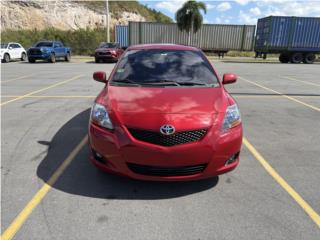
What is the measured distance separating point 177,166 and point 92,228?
1053 millimetres

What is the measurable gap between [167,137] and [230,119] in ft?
2.80

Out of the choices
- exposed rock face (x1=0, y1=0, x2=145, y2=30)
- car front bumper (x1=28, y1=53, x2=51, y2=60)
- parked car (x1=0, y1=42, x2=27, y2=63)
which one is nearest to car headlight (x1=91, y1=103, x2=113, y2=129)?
car front bumper (x1=28, y1=53, x2=51, y2=60)

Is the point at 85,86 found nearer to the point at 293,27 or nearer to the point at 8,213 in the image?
the point at 8,213

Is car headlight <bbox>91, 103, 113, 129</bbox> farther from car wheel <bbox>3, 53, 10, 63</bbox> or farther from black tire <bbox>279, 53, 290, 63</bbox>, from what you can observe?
black tire <bbox>279, 53, 290, 63</bbox>

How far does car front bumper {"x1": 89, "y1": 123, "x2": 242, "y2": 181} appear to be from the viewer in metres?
3.16

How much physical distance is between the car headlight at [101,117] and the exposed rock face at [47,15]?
168 ft

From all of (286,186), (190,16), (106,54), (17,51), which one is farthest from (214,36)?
(286,186)

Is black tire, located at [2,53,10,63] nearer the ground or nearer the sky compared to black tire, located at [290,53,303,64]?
nearer the ground

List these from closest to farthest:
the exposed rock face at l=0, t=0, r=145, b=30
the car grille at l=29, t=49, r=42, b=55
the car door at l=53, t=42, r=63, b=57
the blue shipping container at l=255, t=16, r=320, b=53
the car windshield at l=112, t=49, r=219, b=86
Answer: the car windshield at l=112, t=49, r=219, b=86, the car grille at l=29, t=49, r=42, b=55, the car door at l=53, t=42, r=63, b=57, the blue shipping container at l=255, t=16, r=320, b=53, the exposed rock face at l=0, t=0, r=145, b=30

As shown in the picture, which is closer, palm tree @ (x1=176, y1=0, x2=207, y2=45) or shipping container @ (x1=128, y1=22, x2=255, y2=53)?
shipping container @ (x1=128, y1=22, x2=255, y2=53)

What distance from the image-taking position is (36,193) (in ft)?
11.3

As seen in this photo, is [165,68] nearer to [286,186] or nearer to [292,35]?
[286,186]

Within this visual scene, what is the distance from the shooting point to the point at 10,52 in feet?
78.3

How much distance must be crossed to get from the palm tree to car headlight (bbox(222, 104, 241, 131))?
115ft
